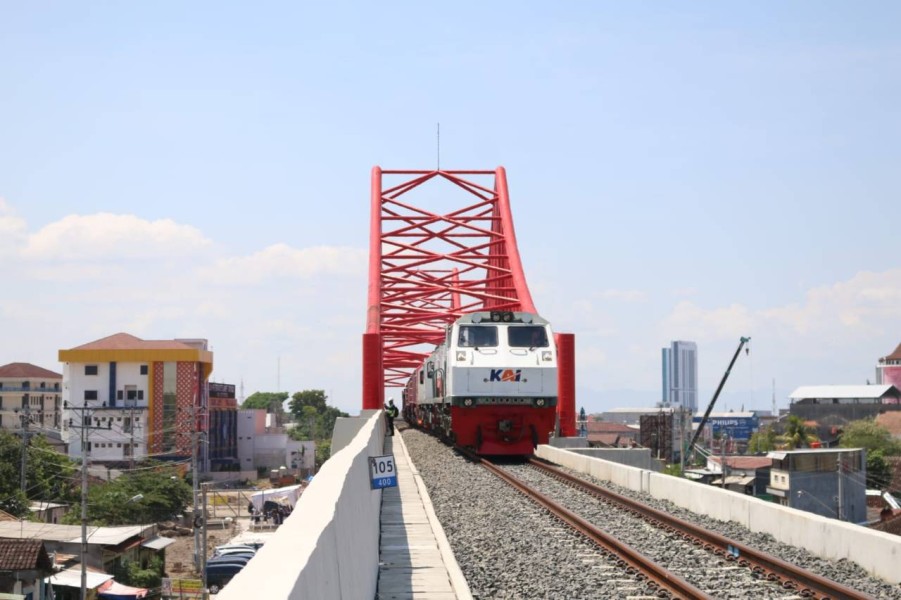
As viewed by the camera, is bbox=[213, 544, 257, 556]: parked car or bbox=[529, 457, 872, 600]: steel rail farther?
bbox=[213, 544, 257, 556]: parked car

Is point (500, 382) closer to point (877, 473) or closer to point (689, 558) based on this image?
point (689, 558)

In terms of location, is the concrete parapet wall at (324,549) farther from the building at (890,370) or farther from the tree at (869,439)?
the building at (890,370)

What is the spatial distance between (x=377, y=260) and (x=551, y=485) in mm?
39084

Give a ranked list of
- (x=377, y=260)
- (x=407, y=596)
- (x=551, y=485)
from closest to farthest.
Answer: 1. (x=407, y=596)
2. (x=551, y=485)
3. (x=377, y=260)

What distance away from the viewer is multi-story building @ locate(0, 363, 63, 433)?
127688mm

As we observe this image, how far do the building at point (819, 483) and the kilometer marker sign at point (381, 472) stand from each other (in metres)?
43.9

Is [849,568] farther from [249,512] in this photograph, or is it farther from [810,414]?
[810,414]

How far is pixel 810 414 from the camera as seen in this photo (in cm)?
13688

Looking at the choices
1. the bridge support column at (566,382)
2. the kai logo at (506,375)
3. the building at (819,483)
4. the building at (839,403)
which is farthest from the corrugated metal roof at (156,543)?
the building at (839,403)

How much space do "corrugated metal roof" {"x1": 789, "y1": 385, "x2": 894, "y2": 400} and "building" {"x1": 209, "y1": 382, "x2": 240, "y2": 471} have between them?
81.9 meters

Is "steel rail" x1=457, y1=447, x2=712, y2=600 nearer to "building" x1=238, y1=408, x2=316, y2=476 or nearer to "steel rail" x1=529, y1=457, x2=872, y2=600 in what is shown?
"steel rail" x1=529, y1=457, x2=872, y2=600

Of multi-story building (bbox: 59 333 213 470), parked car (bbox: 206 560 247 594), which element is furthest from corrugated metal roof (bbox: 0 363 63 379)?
parked car (bbox: 206 560 247 594)

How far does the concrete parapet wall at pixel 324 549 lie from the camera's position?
3.74 m

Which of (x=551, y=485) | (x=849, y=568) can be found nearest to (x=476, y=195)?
(x=551, y=485)
